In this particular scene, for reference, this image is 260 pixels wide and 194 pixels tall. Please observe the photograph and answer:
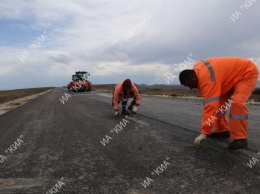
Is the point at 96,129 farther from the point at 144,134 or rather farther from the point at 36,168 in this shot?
the point at 36,168

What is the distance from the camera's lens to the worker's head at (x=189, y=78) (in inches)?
207

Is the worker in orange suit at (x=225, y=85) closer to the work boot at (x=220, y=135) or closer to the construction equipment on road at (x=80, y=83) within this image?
the work boot at (x=220, y=135)

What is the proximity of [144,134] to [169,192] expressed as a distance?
3455 mm

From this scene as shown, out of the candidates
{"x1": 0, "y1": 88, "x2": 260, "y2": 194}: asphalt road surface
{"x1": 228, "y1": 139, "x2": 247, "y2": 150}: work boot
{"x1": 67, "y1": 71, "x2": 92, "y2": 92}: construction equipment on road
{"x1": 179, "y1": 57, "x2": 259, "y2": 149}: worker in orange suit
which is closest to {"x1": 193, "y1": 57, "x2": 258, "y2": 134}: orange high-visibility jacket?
{"x1": 179, "y1": 57, "x2": 259, "y2": 149}: worker in orange suit

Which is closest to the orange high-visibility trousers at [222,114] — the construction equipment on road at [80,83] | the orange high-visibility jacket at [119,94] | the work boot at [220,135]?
the work boot at [220,135]

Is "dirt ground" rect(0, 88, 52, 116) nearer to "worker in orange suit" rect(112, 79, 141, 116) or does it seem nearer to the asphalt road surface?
"worker in orange suit" rect(112, 79, 141, 116)

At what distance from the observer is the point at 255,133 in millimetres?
6641

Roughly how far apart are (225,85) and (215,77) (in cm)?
50

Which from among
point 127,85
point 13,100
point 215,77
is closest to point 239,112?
point 215,77

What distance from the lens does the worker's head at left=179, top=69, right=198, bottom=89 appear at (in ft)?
17.3

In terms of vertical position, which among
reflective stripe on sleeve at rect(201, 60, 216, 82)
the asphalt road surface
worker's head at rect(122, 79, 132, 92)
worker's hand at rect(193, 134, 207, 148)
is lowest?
the asphalt road surface

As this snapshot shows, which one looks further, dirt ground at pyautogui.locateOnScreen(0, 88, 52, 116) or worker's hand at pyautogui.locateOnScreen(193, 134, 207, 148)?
dirt ground at pyautogui.locateOnScreen(0, 88, 52, 116)

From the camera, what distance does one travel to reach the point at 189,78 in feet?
17.3

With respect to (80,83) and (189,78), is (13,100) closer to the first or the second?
(80,83)
